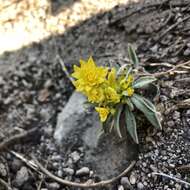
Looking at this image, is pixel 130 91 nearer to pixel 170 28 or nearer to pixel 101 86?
pixel 101 86

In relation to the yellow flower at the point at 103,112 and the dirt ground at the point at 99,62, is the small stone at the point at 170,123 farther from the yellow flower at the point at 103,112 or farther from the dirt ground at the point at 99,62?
the yellow flower at the point at 103,112

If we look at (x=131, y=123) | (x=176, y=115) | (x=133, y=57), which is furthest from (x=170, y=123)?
(x=133, y=57)

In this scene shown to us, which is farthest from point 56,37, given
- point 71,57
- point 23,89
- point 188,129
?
point 188,129

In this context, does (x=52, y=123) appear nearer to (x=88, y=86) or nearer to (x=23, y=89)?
(x=23, y=89)

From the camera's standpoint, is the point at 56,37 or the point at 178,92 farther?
the point at 56,37

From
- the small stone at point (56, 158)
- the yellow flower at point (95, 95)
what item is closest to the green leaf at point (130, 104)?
the yellow flower at point (95, 95)
